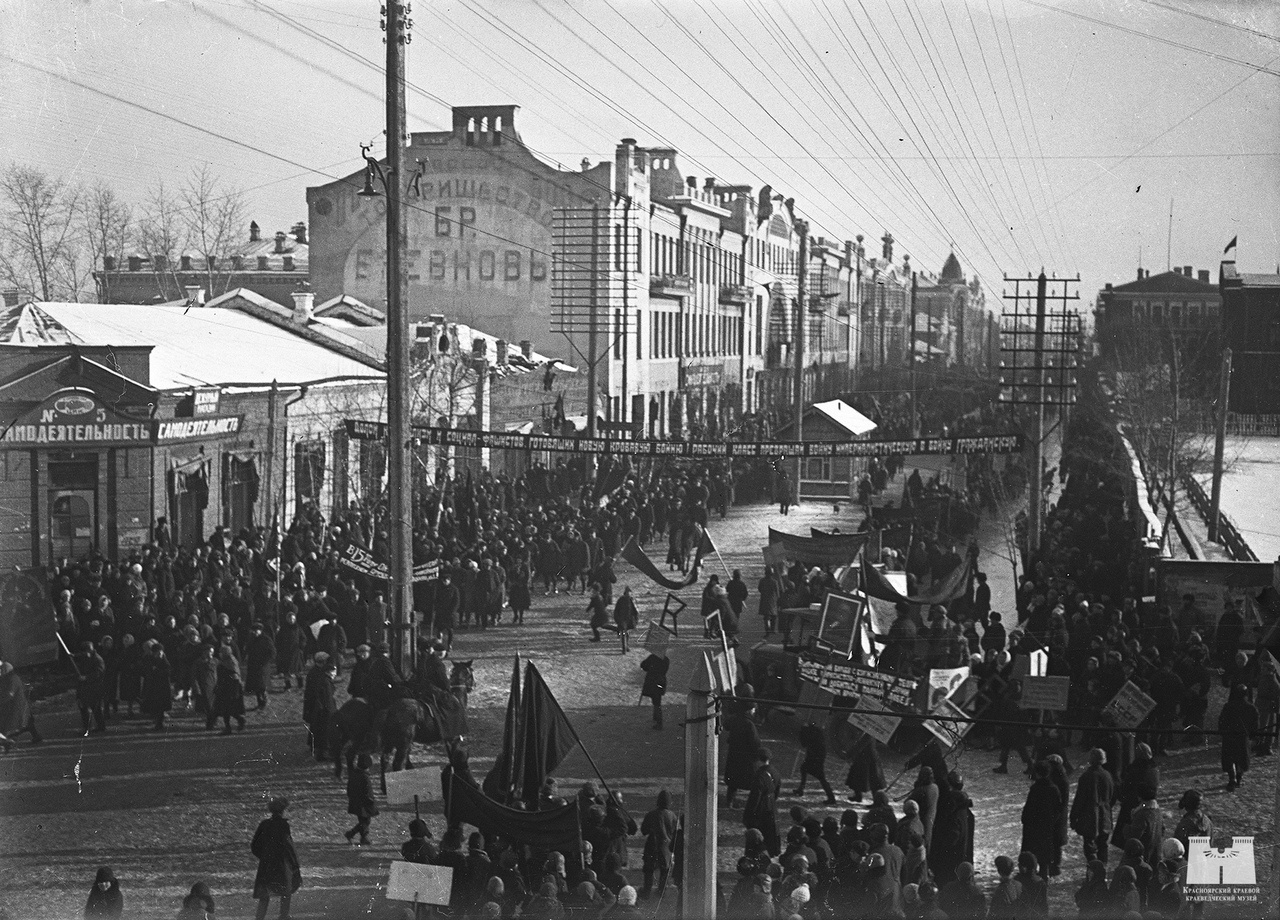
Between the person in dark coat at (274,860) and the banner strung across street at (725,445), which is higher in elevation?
the banner strung across street at (725,445)

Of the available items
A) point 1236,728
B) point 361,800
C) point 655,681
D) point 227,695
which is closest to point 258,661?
point 227,695

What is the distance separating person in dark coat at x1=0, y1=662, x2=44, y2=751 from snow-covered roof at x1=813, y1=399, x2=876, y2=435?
589 inches

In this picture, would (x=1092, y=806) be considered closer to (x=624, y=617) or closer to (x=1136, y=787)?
(x=1136, y=787)

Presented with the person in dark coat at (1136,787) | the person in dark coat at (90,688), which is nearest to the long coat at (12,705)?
the person in dark coat at (90,688)

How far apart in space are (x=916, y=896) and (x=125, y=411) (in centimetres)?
1259

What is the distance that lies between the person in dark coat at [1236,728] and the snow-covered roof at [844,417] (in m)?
11.8

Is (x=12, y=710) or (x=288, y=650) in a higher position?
(x=288, y=650)

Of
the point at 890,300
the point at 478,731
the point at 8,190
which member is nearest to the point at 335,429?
the point at 8,190

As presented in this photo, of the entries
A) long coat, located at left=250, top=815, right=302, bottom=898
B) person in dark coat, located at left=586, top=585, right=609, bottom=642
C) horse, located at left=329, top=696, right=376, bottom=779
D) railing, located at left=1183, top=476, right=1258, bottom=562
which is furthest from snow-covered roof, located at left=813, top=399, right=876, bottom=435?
long coat, located at left=250, top=815, right=302, bottom=898

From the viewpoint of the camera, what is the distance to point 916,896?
870 centimetres

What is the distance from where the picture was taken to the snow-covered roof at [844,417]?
23297 mm

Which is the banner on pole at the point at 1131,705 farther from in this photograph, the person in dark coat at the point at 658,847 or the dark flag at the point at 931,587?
the person in dark coat at the point at 658,847

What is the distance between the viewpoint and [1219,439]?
1856 centimetres

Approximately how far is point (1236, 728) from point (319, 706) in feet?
29.3
